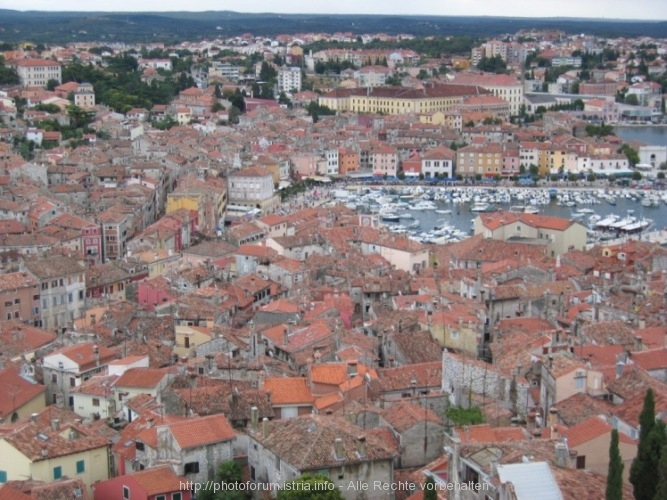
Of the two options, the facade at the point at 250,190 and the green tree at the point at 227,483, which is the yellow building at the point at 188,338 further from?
the facade at the point at 250,190

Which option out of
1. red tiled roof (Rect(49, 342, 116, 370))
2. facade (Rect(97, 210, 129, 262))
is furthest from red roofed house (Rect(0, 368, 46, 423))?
facade (Rect(97, 210, 129, 262))

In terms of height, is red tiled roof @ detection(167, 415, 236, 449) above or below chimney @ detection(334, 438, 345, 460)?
below

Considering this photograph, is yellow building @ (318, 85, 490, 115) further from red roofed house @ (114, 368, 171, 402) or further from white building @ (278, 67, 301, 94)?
red roofed house @ (114, 368, 171, 402)

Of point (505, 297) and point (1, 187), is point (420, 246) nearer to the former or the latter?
point (505, 297)

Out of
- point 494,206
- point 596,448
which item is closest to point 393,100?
point 494,206

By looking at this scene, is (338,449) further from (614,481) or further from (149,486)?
(614,481)

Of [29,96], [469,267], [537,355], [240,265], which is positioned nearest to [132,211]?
[240,265]

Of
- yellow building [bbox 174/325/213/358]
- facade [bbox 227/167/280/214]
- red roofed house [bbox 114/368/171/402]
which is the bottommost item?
facade [bbox 227/167/280/214]
